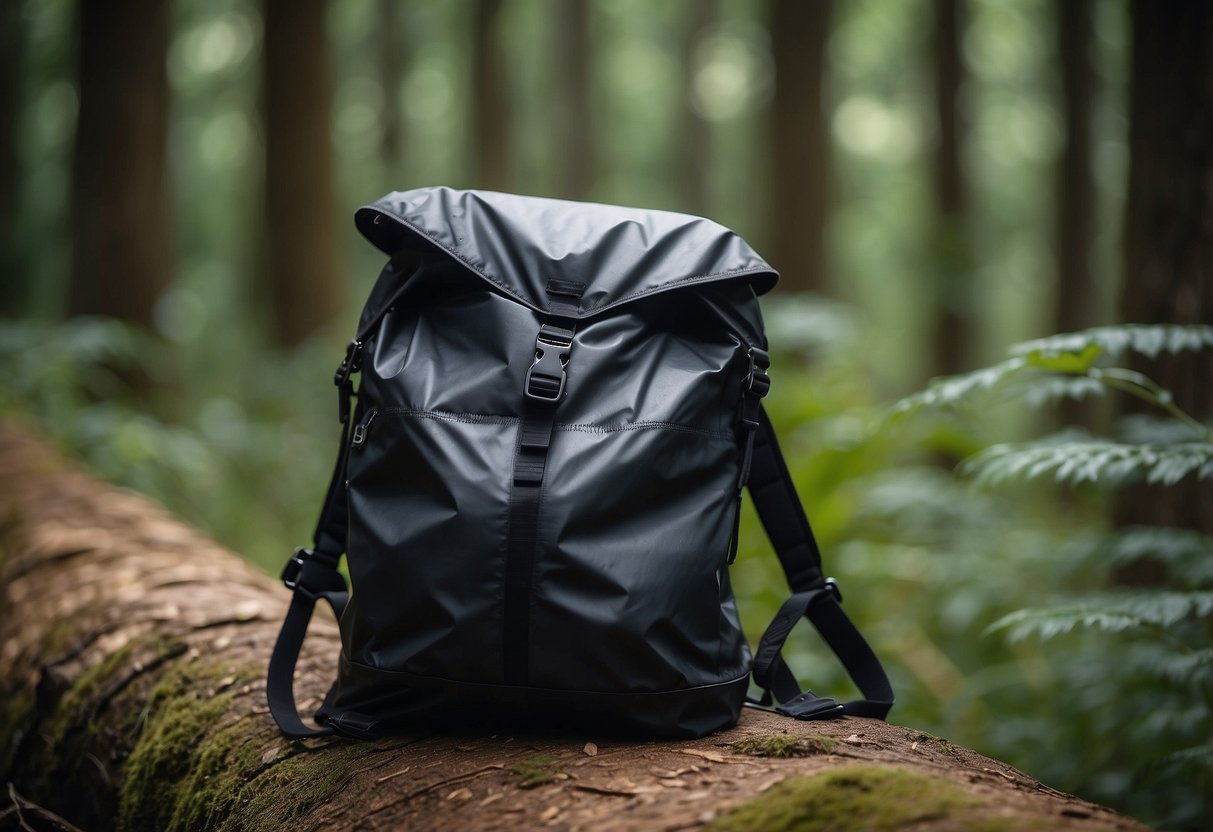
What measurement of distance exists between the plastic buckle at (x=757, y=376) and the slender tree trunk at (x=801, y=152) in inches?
251

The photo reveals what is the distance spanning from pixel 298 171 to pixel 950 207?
6.87 metres

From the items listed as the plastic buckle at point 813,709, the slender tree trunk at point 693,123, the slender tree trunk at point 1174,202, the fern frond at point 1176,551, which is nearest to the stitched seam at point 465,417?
the plastic buckle at point 813,709

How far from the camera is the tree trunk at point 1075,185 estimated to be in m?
9.87

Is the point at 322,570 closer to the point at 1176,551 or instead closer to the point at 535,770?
the point at 535,770

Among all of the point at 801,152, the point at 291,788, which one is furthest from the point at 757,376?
the point at 801,152

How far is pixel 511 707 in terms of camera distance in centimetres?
178

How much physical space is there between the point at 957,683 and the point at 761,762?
10.2ft

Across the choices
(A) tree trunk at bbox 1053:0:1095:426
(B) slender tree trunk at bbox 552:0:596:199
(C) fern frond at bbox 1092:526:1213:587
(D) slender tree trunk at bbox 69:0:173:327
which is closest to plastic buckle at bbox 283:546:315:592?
(C) fern frond at bbox 1092:526:1213:587

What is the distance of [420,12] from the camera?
63.3ft

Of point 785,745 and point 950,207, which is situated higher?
point 950,207

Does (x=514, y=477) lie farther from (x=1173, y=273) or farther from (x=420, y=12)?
(x=420, y=12)

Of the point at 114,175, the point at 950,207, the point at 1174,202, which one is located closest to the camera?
the point at 1174,202

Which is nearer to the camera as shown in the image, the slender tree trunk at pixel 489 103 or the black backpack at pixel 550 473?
the black backpack at pixel 550 473

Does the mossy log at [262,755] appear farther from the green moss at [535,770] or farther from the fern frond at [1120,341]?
the fern frond at [1120,341]
